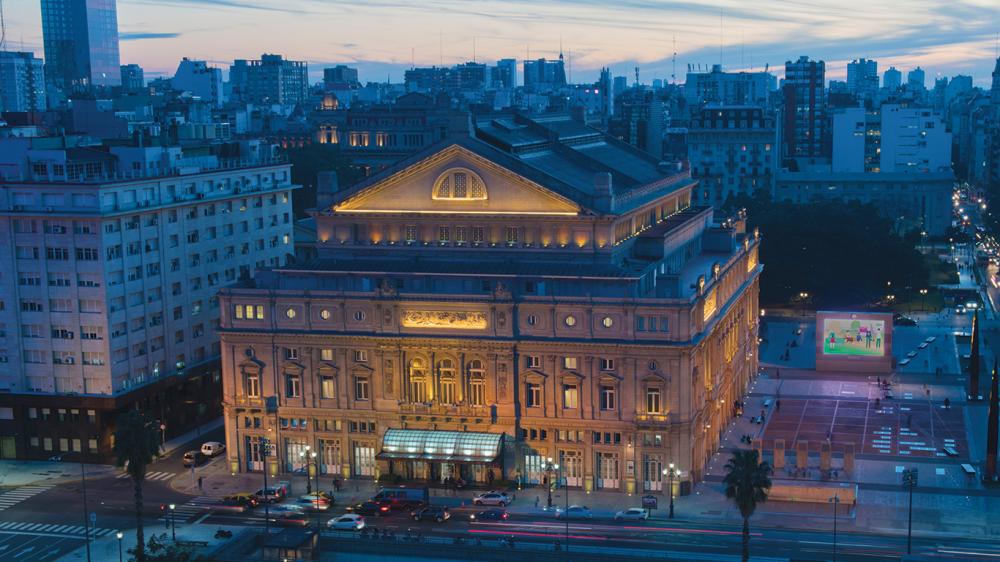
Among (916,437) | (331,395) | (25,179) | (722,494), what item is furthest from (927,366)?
(25,179)

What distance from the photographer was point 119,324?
120 metres

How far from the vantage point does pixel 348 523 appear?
96188 mm

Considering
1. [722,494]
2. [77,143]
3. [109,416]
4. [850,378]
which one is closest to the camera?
[722,494]

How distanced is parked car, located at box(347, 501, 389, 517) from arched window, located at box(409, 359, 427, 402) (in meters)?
11.0

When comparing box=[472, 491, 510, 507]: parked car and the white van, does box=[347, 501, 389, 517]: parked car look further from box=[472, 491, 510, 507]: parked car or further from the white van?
the white van

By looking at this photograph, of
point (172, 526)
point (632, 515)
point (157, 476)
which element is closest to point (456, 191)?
point (632, 515)

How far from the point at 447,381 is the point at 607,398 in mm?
13280

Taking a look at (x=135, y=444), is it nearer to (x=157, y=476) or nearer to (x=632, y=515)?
(x=157, y=476)

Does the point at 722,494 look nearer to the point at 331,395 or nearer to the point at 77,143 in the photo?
the point at 331,395

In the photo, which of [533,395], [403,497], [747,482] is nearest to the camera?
[747,482]

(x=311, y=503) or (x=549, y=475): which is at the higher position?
(x=549, y=475)

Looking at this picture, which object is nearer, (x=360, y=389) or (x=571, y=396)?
(x=571, y=396)

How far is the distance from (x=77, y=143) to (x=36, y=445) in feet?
108

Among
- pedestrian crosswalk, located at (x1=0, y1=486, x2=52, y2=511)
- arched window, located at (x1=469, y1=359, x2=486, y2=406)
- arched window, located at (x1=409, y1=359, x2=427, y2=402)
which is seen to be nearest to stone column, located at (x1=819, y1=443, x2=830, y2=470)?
arched window, located at (x1=469, y1=359, x2=486, y2=406)
